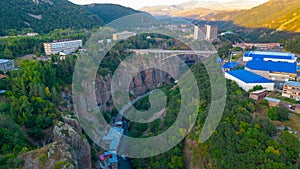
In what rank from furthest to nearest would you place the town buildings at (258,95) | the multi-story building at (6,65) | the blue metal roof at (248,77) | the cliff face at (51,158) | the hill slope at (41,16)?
1. the hill slope at (41,16)
2. the multi-story building at (6,65)
3. the blue metal roof at (248,77)
4. the town buildings at (258,95)
5. the cliff face at (51,158)

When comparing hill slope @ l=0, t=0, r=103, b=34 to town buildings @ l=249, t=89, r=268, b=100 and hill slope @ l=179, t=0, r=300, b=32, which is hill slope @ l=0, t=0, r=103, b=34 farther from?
hill slope @ l=179, t=0, r=300, b=32

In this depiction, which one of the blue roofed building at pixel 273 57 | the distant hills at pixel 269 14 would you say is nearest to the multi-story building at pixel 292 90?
the blue roofed building at pixel 273 57

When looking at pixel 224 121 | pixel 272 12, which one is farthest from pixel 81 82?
pixel 272 12

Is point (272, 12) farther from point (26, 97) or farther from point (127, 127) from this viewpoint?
point (26, 97)

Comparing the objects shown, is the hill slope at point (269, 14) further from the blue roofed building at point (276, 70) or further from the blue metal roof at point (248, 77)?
the blue metal roof at point (248, 77)

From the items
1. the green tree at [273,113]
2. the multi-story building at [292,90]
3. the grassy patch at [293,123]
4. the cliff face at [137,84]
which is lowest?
the cliff face at [137,84]

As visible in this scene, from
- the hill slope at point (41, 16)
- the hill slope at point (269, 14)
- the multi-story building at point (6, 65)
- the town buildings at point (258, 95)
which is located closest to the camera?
the town buildings at point (258, 95)

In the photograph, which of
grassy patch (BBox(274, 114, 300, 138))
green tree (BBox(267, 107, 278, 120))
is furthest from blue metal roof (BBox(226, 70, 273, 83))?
grassy patch (BBox(274, 114, 300, 138))

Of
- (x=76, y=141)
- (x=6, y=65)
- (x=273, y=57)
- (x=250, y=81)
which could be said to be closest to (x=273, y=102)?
(x=250, y=81)
